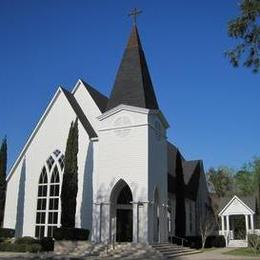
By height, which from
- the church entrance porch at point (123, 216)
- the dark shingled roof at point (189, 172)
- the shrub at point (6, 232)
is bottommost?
the shrub at point (6, 232)

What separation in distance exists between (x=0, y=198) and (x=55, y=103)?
9.08 meters

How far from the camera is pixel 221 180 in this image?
83875 mm

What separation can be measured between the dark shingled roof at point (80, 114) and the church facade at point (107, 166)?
50 millimetres

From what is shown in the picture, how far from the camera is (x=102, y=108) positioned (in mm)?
36906

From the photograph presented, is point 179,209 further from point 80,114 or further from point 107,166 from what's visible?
point 80,114

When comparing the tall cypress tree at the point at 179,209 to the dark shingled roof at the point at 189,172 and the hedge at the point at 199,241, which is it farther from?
the dark shingled roof at the point at 189,172

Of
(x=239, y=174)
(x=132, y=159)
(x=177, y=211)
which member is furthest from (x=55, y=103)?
(x=239, y=174)

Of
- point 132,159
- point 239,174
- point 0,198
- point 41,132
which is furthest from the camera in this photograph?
point 239,174

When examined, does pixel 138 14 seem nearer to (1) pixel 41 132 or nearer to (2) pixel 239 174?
(1) pixel 41 132

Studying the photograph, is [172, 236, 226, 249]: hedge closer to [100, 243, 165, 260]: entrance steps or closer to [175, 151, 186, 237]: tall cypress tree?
[175, 151, 186, 237]: tall cypress tree

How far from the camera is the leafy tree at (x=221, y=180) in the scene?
83.4 meters

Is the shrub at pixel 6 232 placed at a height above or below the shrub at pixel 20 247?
→ above

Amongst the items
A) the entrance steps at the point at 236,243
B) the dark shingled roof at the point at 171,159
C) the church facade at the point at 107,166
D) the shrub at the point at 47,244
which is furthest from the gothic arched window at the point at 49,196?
the entrance steps at the point at 236,243

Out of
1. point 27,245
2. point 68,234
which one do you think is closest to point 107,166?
point 68,234
